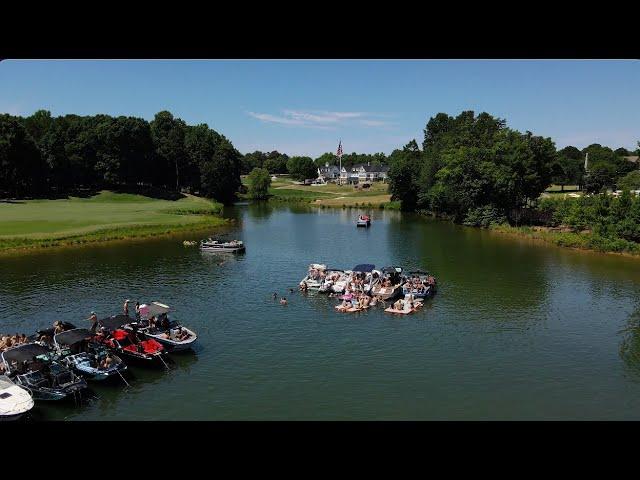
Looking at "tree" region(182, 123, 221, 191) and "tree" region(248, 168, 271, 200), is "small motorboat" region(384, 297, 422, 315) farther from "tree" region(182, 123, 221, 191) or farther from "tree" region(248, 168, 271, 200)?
"tree" region(248, 168, 271, 200)

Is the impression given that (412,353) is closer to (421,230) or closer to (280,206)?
(421,230)

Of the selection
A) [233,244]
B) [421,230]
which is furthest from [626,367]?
[421,230]

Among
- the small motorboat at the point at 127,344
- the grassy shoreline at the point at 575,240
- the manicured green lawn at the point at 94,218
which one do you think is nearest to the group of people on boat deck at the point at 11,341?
the small motorboat at the point at 127,344

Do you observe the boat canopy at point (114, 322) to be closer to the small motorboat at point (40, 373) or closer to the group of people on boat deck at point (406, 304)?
the small motorboat at point (40, 373)

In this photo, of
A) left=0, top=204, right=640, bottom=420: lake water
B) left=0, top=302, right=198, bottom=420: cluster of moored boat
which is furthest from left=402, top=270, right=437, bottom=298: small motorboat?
left=0, top=302, right=198, bottom=420: cluster of moored boat

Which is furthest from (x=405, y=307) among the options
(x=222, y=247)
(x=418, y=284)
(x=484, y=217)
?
(x=484, y=217)
